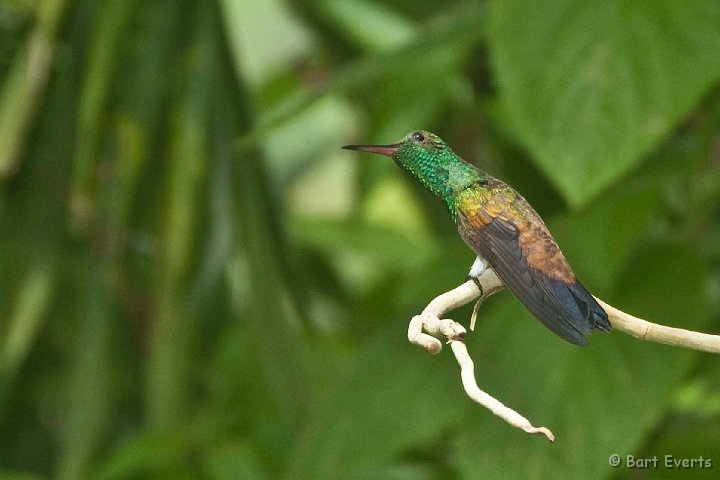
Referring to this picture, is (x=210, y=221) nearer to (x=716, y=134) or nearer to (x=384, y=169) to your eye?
(x=384, y=169)

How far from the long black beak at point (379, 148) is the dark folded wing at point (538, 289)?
4 centimetres

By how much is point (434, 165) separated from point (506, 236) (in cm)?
5

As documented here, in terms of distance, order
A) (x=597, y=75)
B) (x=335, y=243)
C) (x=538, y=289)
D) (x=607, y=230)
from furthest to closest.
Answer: (x=335, y=243) → (x=607, y=230) → (x=597, y=75) → (x=538, y=289)

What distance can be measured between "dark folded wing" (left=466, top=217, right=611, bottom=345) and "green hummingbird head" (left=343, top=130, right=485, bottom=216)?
0.09 feet

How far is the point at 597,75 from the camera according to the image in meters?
0.86

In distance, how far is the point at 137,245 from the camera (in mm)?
1521

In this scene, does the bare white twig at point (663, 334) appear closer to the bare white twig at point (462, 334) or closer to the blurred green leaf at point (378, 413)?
the bare white twig at point (462, 334)

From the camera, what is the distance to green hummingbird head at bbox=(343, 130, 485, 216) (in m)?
0.39

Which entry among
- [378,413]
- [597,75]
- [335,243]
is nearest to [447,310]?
[597,75]

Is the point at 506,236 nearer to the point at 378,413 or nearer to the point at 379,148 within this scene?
the point at 379,148

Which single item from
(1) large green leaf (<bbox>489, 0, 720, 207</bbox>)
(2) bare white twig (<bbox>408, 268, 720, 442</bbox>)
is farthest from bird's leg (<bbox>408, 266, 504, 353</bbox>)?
(1) large green leaf (<bbox>489, 0, 720, 207</bbox>)

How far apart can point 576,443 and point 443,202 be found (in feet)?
1.74

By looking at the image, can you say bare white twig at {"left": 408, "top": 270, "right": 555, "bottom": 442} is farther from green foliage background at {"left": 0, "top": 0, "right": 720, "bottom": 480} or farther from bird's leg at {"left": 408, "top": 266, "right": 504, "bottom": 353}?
green foliage background at {"left": 0, "top": 0, "right": 720, "bottom": 480}

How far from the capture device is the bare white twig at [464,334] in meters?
0.33
